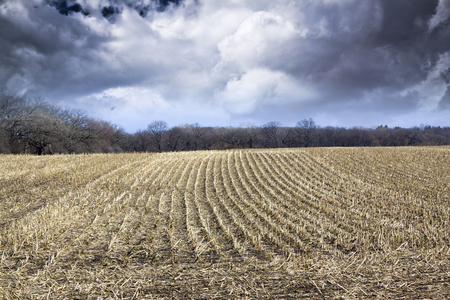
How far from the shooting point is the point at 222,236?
8273 mm

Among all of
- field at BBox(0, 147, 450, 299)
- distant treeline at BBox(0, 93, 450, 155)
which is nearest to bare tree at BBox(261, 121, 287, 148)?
distant treeline at BBox(0, 93, 450, 155)

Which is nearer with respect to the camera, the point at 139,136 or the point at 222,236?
the point at 222,236

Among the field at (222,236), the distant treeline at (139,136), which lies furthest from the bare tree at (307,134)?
the field at (222,236)

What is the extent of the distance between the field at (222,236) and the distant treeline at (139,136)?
28756mm

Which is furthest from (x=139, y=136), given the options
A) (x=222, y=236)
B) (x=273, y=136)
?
(x=222, y=236)

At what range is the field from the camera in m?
5.48

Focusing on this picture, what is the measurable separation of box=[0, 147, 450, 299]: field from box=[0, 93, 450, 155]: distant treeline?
28.8 m

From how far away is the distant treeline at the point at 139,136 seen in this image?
4156 cm

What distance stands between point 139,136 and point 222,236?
8027 centimetres

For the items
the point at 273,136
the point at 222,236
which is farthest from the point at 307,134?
the point at 222,236

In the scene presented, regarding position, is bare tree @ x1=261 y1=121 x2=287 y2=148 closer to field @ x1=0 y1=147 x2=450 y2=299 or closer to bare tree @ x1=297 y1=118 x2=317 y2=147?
bare tree @ x1=297 y1=118 x2=317 y2=147

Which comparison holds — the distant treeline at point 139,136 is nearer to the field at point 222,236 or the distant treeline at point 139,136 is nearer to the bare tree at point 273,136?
the bare tree at point 273,136

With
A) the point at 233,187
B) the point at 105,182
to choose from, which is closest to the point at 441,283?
the point at 233,187

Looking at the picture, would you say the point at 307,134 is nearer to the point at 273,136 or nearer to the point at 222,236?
the point at 273,136
